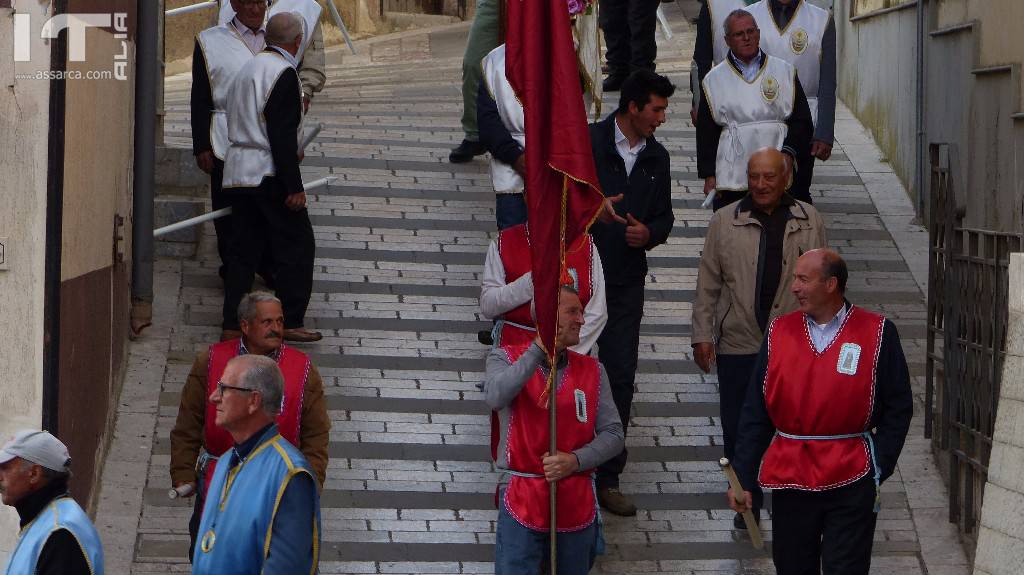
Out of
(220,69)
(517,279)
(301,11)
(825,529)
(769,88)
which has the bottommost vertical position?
(825,529)

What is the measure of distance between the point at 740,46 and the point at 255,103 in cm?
262

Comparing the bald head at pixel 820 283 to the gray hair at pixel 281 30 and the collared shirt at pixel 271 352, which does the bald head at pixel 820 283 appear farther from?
the gray hair at pixel 281 30

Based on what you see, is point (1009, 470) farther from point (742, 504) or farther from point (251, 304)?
point (251, 304)

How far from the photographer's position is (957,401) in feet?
28.2

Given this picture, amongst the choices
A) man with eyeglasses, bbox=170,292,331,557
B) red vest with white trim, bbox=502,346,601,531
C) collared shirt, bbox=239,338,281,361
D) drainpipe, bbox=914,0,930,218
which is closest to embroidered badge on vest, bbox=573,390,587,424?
red vest with white trim, bbox=502,346,601,531

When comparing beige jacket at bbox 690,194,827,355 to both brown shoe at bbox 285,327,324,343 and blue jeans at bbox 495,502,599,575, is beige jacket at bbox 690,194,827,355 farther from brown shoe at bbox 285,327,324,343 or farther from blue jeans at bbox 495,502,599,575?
brown shoe at bbox 285,327,324,343

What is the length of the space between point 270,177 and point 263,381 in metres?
4.24

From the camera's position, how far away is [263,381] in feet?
18.1

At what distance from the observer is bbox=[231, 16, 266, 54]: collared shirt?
33.3 feet

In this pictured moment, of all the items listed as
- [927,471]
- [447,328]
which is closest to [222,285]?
[447,328]

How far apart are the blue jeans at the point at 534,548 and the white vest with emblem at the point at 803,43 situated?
432 centimetres

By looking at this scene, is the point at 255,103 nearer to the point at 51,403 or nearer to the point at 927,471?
the point at 51,403

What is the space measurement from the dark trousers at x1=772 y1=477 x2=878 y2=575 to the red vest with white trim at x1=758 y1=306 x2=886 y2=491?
8cm

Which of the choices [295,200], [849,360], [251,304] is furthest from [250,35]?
[849,360]
